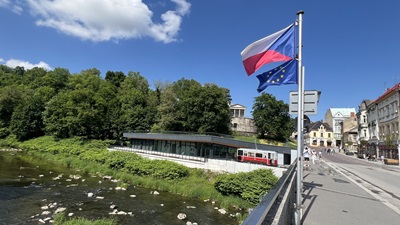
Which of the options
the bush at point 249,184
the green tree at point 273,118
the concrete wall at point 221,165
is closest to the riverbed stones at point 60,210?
the bush at point 249,184

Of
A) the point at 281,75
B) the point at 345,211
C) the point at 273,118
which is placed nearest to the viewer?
the point at 345,211

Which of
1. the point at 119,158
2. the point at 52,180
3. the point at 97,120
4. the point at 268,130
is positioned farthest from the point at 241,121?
the point at 52,180

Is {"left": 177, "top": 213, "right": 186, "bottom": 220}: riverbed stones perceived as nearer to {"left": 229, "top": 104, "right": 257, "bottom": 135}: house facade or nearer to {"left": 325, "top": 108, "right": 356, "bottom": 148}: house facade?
{"left": 229, "top": 104, "right": 257, "bottom": 135}: house facade

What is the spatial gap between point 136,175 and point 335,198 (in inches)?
984

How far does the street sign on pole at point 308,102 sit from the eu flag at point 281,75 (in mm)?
637

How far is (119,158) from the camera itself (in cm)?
3566

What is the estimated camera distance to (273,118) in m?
71.5

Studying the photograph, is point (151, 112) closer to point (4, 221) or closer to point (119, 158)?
point (119, 158)

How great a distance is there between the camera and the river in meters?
16.7

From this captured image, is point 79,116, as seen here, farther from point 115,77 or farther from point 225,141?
point 115,77

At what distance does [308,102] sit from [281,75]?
125 centimetres

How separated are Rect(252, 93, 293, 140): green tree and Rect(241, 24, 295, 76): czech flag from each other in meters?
64.5

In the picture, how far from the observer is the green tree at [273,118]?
71188 millimetres

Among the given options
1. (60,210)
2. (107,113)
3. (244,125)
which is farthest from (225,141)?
(244,125)
